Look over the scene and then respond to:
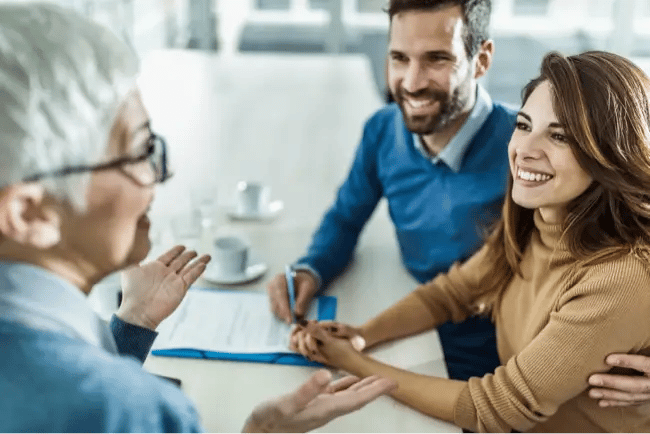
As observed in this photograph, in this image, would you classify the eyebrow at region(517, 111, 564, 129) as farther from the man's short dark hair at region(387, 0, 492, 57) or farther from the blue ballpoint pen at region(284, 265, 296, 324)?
the blue ballpoint pen at region(284, 265, 296, 324)

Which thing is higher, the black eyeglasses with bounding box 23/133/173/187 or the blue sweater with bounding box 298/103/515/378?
the black eyeglasses with bounding box 23/133/173/187

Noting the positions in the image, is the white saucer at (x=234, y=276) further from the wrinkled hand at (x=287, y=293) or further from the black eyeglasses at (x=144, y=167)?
the black eyeglasses at (x=144, y=167)

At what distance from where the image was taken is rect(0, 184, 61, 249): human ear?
1.83ft

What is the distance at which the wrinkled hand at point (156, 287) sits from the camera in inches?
36.3

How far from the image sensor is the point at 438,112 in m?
1.33

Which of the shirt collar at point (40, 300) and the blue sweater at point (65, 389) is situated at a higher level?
the shirt collar at point (40, 300)

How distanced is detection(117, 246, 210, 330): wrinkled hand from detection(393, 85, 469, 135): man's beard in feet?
1.82

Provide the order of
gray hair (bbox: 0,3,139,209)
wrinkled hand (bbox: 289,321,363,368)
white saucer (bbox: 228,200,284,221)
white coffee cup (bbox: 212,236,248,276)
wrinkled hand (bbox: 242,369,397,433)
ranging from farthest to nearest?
white saucer (bbox: 228,200,284,221) < white coffee cup (bbox: 212,236,248,276) < wrinkled hand (bbox: 289,321,363,368) < wrinkled hand (bbox: 242,369,397,433) < gray hair (bbox: 0,3,139,209)

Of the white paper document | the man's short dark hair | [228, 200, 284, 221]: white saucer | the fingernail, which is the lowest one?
the white paper document

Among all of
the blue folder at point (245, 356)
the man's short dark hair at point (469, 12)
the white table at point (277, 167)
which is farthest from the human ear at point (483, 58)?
the blue folder at point (245, 356)

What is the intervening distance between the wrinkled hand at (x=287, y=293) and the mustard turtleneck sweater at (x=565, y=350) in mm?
340

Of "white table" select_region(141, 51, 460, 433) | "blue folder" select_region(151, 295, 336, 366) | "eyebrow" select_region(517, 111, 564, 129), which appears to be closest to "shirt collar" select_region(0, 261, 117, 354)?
"white table" select_region(141, 51, 460, 433)

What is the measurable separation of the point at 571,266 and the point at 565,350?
14 centimetres

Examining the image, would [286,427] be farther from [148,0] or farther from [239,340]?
[148,0]
